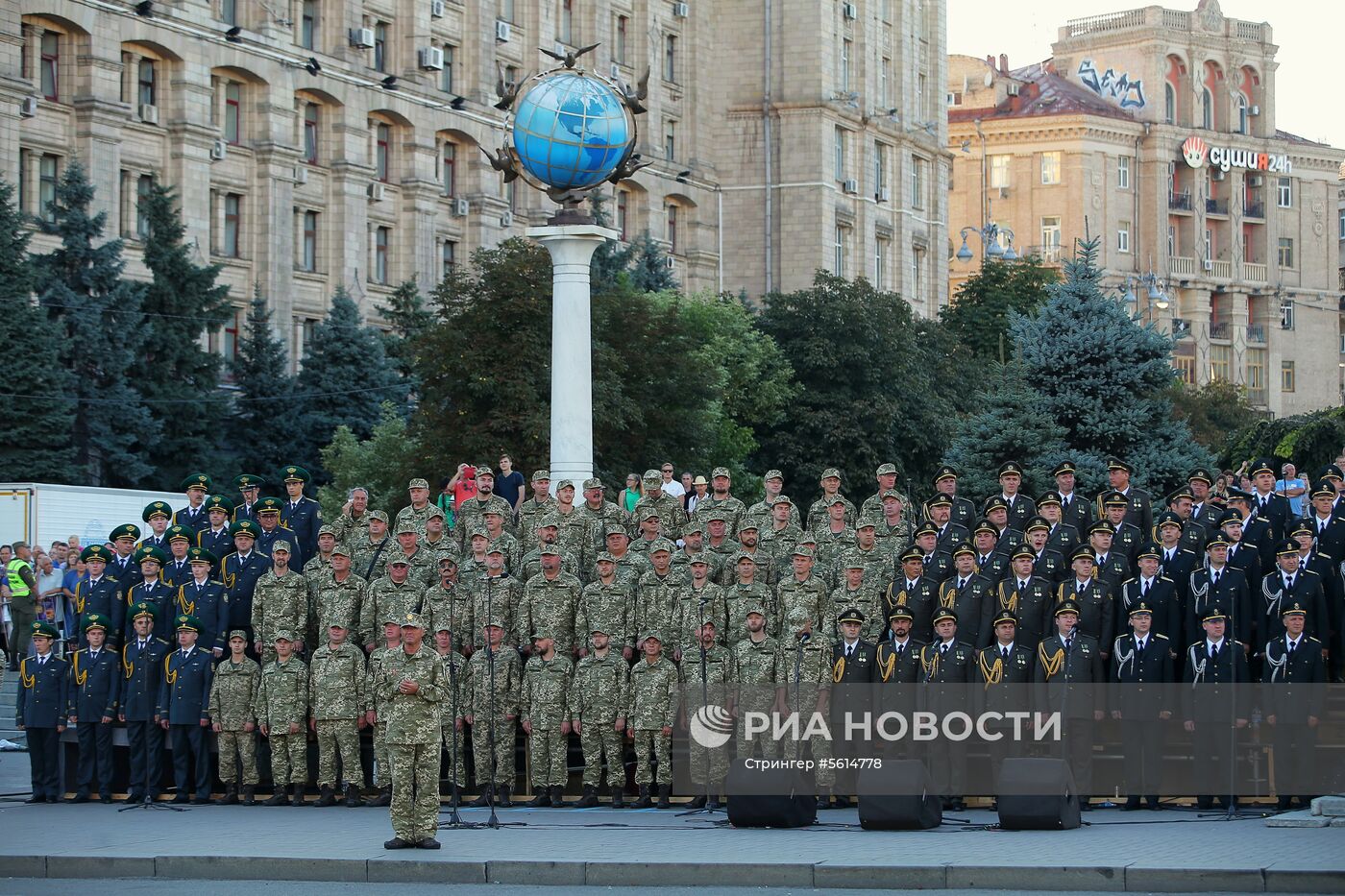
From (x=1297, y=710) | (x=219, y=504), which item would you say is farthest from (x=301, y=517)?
(x=1297, y=710)

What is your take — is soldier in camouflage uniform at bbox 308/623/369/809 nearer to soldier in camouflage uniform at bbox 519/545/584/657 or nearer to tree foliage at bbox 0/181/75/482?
soldier in camouflage uniform at bbox 519/545/584/657

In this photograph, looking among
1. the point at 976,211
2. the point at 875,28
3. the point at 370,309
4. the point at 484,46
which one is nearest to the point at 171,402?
the point at 370,309

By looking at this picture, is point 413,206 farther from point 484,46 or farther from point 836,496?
point 836,496

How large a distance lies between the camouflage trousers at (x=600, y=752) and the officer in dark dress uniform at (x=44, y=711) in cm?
485

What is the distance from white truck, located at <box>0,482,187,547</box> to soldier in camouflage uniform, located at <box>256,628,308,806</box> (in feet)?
44.7

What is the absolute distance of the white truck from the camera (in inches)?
1296

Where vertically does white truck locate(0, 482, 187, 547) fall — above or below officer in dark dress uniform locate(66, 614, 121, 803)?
above

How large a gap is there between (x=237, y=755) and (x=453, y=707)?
2540 mm

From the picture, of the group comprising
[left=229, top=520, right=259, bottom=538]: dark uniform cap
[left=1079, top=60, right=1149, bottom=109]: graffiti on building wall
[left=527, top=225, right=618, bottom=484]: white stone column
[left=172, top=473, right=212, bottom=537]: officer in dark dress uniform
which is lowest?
[left=229, top=520, right=259, bottom=538]: dark uniform cap

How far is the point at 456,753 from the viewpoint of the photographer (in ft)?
59.3

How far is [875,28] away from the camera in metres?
82.9

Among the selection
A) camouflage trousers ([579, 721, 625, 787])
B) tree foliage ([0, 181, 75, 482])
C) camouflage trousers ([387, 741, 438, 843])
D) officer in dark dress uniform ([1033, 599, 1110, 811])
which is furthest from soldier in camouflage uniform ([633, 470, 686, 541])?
tree foliage ([0, 181, 75, 482])

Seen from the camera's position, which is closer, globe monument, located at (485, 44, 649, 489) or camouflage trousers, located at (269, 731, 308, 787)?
camouflage trousers, located at (269, 731, 308, 787)

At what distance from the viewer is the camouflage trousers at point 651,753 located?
18.3 m
